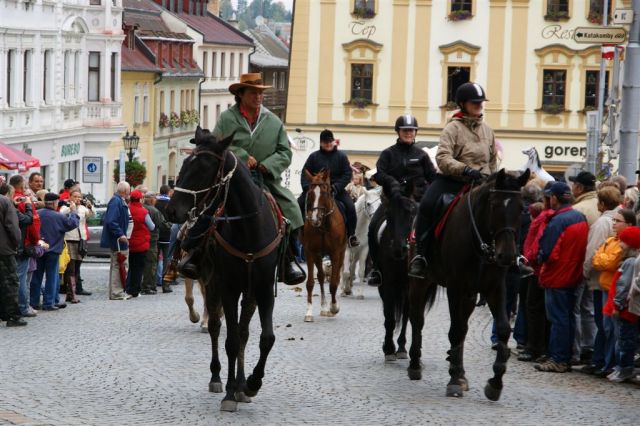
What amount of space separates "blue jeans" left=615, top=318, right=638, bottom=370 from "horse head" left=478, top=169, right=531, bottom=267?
2079mm

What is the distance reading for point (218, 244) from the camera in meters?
12.4

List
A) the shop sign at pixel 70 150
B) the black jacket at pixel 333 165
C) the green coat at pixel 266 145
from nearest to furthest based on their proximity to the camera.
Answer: the green coat at pixel 266 145
the black jacket at pixel 333 165
the shop sign at pixel 70 150

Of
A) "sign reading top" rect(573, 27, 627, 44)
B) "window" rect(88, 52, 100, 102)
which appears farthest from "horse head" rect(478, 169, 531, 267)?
"window" rect(88, 52, 100, 102)

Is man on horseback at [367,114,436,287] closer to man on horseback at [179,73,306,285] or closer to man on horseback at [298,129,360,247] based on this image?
man on horseback at [179,73,306,285]

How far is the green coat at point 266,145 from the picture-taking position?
13148 mm

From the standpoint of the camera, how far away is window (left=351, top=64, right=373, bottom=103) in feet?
197

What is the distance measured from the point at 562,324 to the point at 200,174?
507 centimetres

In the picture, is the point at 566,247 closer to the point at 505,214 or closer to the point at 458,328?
the point at 458,328

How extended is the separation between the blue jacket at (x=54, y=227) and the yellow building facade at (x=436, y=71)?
38.2 metres

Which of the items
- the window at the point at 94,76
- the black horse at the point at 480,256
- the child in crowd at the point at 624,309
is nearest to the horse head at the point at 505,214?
the black horse at the point at 480,256

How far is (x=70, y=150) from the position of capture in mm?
60438

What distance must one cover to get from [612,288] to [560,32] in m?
46.5

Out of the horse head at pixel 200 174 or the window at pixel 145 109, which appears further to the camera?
the window at pixel 145 109

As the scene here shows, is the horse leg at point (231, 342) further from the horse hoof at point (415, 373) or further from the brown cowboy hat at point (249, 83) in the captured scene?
the horse hoof at point (415, 373)
